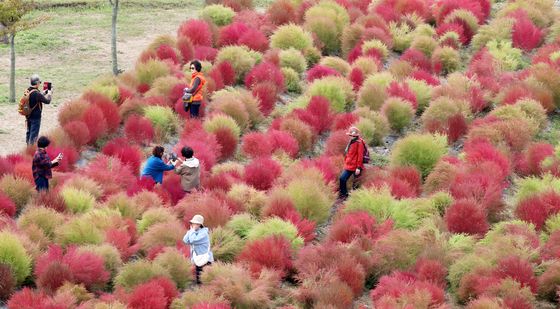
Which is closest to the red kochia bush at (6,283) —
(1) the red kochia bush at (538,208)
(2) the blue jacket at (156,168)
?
(2) the blue jacket at (156,168)

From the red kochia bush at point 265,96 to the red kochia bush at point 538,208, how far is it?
229 inches

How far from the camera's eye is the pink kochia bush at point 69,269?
10.5 metres

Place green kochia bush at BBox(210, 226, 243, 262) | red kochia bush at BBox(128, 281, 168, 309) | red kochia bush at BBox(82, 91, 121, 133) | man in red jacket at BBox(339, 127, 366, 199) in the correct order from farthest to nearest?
1. red kochia bush at BBox(82, 91, 121, 133)
2. man in red jacket at BBox(339, 127, 366, 199)
3. green kochia bush at BBox(210, 226, 243, 262)
4. red kochia bush at BBox(128, 281, 168, 309)

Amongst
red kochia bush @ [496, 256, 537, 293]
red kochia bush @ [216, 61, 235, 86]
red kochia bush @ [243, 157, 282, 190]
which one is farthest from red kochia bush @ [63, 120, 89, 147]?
red kochia bush @ [496, 256, 537, 293]

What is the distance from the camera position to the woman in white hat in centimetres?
1081

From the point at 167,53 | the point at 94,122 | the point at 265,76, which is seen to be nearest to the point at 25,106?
the point at 94,122

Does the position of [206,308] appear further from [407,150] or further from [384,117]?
[384,117]

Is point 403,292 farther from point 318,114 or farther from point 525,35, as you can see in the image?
point 525,35

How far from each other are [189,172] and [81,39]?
425 inches

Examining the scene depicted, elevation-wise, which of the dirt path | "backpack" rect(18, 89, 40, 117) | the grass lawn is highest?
"backpack" rect(18, 89, 40, 117)

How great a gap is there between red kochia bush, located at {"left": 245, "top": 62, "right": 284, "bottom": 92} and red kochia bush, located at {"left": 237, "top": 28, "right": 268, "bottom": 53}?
60.8 inches

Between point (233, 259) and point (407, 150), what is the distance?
4.24 meters

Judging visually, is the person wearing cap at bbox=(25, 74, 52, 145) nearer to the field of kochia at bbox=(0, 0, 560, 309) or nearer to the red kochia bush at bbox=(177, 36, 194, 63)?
the field of kochia at bbox=(0, 0, 560, 309)

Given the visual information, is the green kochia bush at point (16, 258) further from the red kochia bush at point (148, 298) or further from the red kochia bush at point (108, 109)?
the red kochia bush at point (108, 109)
